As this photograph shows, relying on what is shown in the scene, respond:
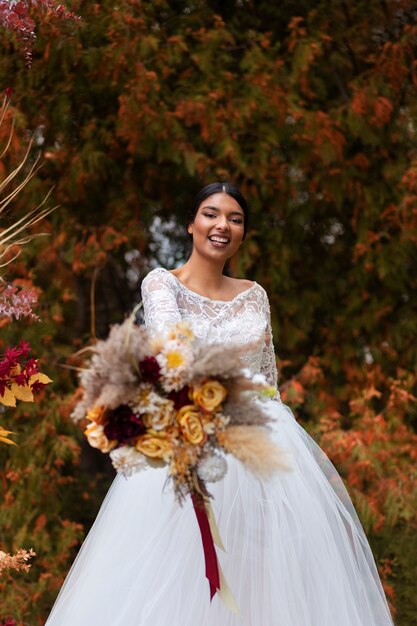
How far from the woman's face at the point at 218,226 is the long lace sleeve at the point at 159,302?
0.25m

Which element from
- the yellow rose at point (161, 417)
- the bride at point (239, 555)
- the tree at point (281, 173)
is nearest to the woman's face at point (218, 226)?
the bride at point (239, 555)

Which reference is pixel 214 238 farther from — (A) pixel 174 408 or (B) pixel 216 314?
(A) pixel 174 408

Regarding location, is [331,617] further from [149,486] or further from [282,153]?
[282,153]

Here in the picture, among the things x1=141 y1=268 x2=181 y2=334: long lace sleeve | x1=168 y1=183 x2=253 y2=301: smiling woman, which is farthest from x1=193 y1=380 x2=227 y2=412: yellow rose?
x1=168 y1=183 x2=253 y2=301: smiling woman

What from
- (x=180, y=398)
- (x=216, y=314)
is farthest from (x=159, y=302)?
(x=180, y=398)

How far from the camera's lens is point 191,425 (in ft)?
8.01

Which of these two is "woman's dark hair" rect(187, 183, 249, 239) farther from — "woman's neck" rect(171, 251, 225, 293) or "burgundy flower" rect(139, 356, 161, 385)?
"burgundy flower" rect(139, 356, 161, 385)

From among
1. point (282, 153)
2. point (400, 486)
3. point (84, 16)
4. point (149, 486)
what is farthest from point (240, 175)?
point (149, 486)

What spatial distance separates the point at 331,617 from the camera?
10.3ft

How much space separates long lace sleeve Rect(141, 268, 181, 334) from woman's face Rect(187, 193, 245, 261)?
25 cm

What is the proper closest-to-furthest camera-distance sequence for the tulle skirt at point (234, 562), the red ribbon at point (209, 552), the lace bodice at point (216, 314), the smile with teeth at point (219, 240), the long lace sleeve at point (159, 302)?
the red ribbon at point (209, 552) → the tulle skirt at point (234, 562) → the long lace sleeve at point (159, 302) → the lace bodice at point (216, 314) → the smile with teeth at point (219, 240)

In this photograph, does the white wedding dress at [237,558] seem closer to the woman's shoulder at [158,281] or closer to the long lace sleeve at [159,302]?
the long lace sleeve at [159,302]

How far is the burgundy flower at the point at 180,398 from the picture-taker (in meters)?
2.48

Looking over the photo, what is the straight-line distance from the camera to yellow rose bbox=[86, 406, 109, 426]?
8.05 ft
